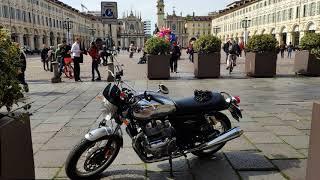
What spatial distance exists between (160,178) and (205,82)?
830 cm

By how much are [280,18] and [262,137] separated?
59833 mm

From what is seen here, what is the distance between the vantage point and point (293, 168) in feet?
13.4

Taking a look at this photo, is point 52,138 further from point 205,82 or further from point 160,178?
point 205,82

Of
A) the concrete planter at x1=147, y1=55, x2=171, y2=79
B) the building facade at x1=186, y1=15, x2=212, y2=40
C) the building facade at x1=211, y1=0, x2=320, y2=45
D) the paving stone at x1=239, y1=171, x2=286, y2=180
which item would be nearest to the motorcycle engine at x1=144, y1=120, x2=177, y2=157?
the paving stone at x1=239, y1=171, x2=286, y2=180

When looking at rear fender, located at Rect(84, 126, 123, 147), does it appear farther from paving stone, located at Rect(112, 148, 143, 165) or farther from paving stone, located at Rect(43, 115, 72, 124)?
paving stone, located at Rect(43, 115, 72, 124)

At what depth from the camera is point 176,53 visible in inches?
620

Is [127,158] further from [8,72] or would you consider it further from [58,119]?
[58,119]

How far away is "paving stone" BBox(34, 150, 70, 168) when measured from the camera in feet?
14.1

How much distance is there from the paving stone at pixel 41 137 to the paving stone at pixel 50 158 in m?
0.53

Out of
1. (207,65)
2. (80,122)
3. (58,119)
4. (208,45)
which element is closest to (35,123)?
(58,119)

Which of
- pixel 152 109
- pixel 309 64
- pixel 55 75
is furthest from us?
pixel 309 64

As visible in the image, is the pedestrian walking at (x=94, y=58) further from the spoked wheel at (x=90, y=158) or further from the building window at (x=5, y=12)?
the building window at (x=5, y=12)

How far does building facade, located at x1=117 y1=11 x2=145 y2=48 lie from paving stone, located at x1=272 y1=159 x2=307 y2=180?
122 m

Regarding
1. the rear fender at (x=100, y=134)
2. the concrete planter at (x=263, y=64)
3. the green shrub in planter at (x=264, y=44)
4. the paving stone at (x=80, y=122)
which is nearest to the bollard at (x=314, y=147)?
the rear fender at (x=100, y=134)
